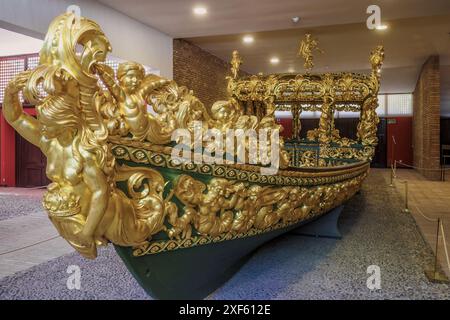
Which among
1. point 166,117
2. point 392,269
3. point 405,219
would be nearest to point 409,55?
point 405,219

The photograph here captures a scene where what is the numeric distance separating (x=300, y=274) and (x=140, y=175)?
4.86 feet

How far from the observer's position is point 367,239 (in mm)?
3328

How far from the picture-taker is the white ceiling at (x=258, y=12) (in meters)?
5.02

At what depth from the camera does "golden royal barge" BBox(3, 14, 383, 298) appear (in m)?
1.11

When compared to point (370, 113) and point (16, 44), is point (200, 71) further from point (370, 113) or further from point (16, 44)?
point (370, 113)

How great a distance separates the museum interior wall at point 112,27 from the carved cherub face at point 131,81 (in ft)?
10.4

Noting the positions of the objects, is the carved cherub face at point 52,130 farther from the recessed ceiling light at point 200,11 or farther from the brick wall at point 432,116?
the brick wall at point 432,116

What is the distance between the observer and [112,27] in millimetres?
5316

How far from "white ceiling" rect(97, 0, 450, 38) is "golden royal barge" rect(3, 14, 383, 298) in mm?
3741

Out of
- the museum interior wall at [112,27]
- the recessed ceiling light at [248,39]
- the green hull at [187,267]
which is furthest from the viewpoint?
the recessed ceiling light at [248,39]

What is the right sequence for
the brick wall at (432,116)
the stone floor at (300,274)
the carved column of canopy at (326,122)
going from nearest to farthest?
Result: 1. the stone floor at (300,274)
2. the carved column of canopy at (326,122)
3. the brick wall at (432,116)

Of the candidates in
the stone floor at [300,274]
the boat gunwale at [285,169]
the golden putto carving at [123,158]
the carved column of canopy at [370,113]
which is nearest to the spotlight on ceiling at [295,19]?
the carved column of canopy at [370,113]

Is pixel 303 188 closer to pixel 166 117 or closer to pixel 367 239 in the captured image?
pixel 166 117

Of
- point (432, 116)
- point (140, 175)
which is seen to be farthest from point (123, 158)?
point (432, 116)
